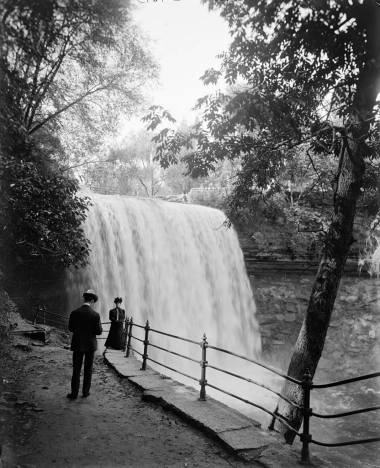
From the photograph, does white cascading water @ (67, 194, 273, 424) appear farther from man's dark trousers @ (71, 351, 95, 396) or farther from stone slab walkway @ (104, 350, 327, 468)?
man's dark trousers @ (71, 351, 95, 396)

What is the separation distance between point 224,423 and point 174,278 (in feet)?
35.4

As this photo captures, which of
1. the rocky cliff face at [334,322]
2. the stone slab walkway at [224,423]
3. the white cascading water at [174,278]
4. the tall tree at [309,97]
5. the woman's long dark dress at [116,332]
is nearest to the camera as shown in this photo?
the stone slab walkway at [224,423]

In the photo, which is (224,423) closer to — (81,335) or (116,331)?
(81,335)

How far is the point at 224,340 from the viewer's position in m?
16.8

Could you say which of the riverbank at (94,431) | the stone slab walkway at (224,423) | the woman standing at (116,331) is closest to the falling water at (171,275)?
the woman standing at (116,331)

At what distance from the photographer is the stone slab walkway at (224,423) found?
150 inches

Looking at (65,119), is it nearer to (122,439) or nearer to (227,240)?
(122,439)

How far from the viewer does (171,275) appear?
1514 centimetres

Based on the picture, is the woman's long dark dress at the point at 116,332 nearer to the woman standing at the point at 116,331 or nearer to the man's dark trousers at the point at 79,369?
the woman standing at the point at 116,331

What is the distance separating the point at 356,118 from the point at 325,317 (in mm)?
3520

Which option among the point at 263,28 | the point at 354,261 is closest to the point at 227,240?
the point at 354,261

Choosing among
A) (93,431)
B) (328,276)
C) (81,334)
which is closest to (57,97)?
(81,334)

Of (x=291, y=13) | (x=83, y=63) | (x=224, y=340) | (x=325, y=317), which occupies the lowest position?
(x=224, y=340)

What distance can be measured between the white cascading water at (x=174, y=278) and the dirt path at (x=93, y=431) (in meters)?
7.29
